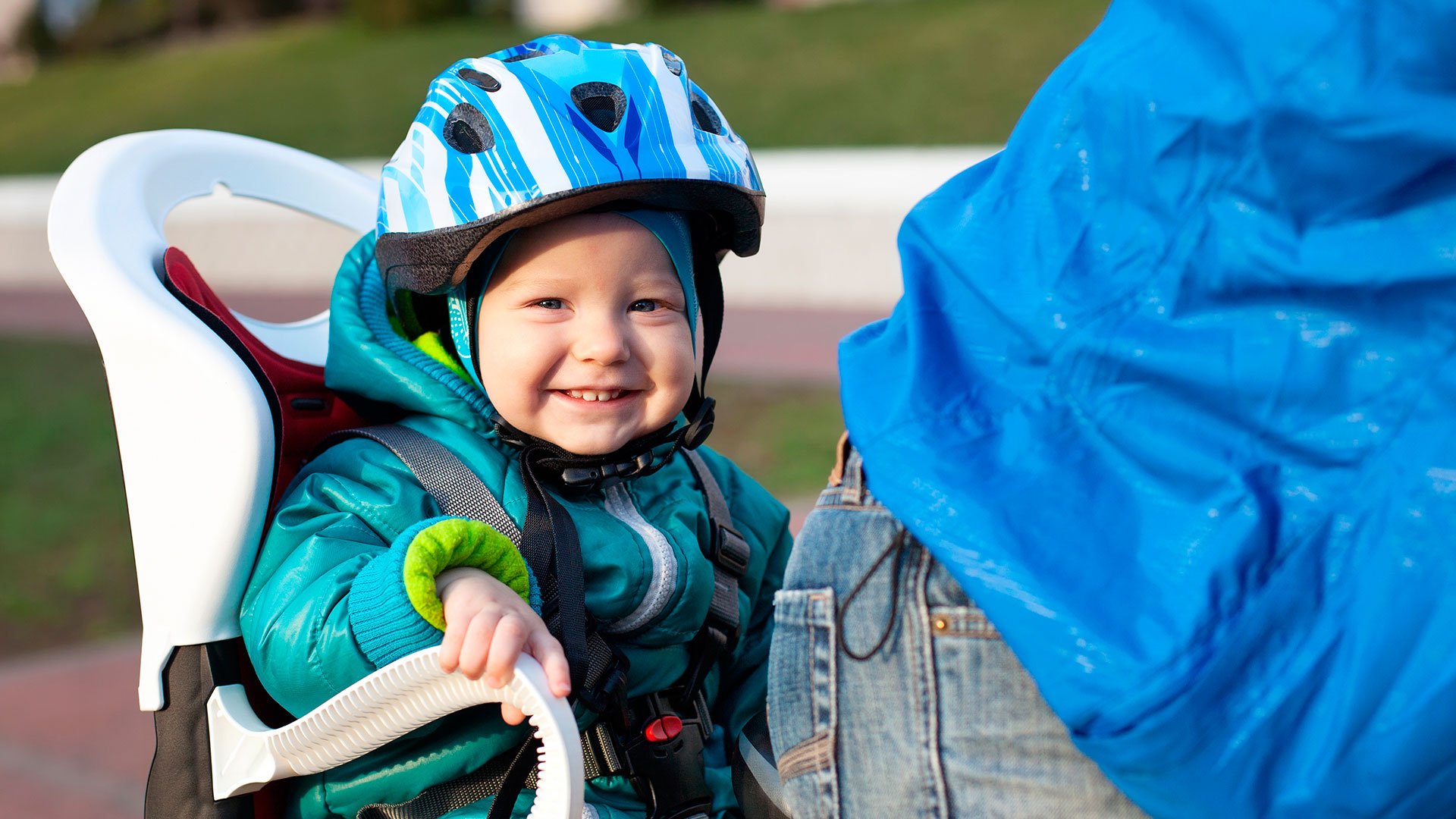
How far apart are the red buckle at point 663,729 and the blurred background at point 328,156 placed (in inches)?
93.0

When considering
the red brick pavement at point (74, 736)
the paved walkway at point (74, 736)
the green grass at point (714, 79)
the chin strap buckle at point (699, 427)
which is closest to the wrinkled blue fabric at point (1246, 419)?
the chin strap buckle at point (699, 427)

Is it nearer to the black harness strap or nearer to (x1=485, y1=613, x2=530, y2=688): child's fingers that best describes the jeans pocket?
(x1=485, y1=613, x2=530, y2=688): child's fingers

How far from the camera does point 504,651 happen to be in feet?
5.15

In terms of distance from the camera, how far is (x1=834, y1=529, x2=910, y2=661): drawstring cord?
123 cm

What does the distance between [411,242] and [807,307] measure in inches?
349

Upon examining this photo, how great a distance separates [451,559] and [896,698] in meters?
0.70

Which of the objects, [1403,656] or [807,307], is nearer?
[1403,656]

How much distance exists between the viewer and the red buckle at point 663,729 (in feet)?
7.02

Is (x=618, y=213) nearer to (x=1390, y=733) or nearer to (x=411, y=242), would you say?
(x=411, y=242)

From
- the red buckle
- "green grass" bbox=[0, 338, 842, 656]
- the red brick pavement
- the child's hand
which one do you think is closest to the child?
the red buckle

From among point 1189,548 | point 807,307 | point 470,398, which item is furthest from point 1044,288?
point 807,307

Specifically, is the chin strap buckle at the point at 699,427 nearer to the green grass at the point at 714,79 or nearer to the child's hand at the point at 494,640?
the child's hand at the point at 494,640

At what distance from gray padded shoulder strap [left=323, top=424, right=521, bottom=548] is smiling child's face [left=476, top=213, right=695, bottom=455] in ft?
0.40

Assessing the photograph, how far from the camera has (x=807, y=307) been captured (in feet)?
35.8
